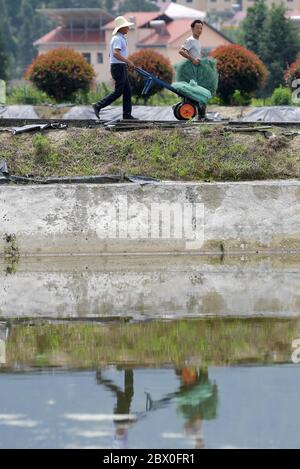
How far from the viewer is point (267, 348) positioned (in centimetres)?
997

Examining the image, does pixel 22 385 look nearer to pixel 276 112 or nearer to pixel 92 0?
pixel 276 112

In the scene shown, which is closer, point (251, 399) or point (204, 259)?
point (251, 399)

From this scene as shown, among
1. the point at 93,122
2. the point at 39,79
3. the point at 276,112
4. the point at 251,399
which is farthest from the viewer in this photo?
the point at 39,79

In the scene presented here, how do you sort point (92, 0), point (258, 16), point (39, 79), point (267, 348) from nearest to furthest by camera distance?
point (267, 348) < point (39, 79) < point (258, 16) < point (92, 0)

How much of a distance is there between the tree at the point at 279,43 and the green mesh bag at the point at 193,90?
42.2 meters

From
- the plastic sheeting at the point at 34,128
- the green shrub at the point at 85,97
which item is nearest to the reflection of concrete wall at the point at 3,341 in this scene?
the plastic sheeting at the point at 34,128

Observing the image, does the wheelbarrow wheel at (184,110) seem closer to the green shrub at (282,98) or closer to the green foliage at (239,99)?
the green shrub at (282,98)

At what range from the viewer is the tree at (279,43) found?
6012 cm

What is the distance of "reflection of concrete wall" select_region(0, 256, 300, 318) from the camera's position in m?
11.8

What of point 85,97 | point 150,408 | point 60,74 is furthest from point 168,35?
point 150,408

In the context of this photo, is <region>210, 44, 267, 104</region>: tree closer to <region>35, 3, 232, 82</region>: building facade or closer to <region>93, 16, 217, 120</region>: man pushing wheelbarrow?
<region>93, 16, 217, 120</region>: man pushing wheelbarrow

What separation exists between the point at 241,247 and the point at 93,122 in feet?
11.7

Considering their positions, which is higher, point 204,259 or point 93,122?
point 93,122

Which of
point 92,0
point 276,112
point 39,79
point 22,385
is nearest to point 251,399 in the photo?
point 22,385
